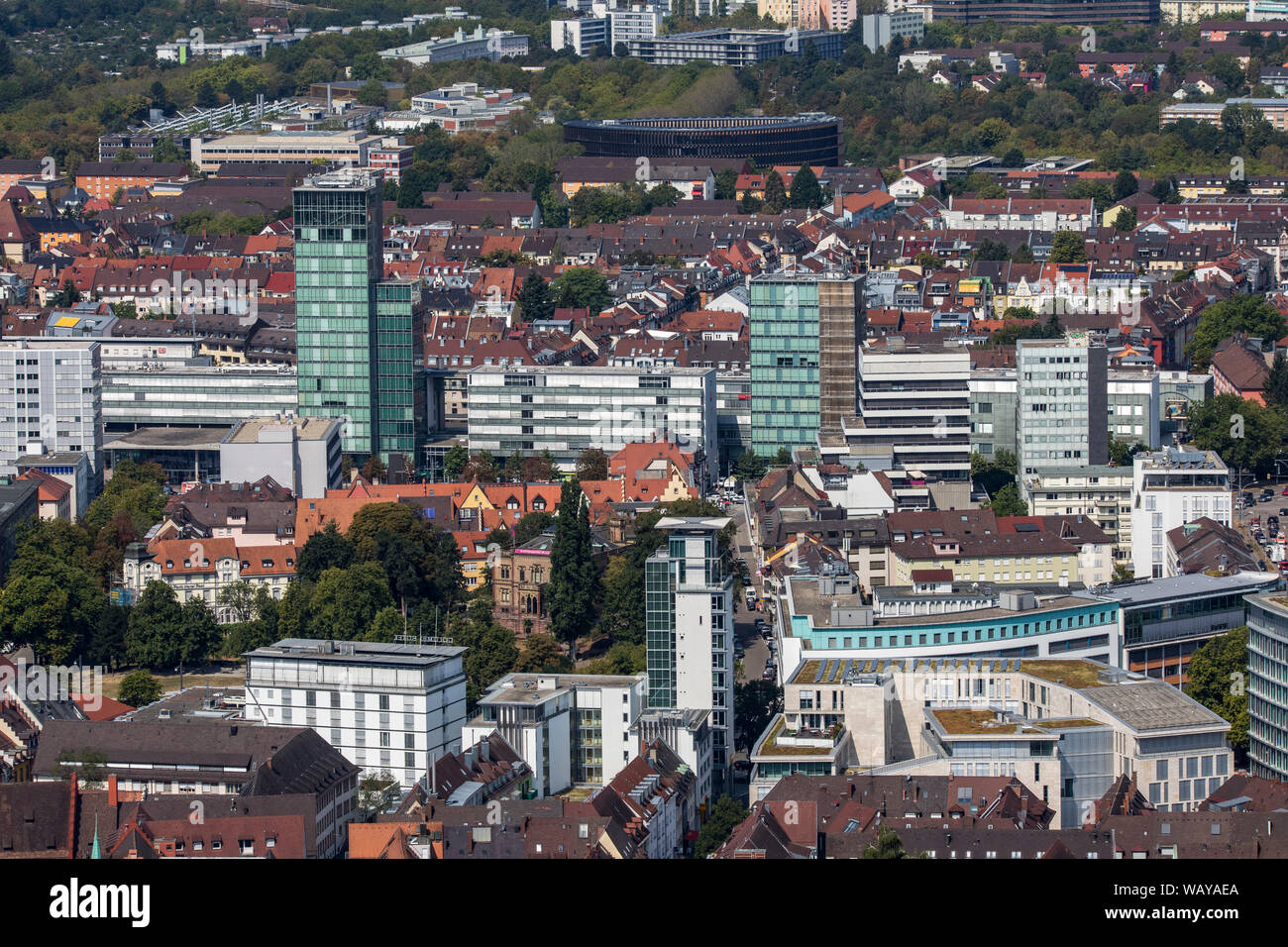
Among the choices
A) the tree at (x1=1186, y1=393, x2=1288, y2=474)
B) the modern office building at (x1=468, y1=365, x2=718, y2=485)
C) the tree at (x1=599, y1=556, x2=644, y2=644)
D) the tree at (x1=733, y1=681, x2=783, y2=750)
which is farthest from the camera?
the modern office building at (x1=468, y1=365, x2=718, y2=485)

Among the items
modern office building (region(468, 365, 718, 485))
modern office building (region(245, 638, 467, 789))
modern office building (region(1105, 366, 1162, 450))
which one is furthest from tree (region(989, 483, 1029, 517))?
modern office building (region(245, 638, 467, 789))

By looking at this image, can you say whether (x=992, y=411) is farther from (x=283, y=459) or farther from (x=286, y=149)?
(x=286, y=149)

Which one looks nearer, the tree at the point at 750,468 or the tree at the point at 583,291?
the tree at the point at 750,468

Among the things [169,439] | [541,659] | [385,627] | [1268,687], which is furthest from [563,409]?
[1268,687]

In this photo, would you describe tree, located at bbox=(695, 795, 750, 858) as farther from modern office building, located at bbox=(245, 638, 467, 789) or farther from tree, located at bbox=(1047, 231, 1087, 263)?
tree, located at bbox=(1047, 231, 1087, 263)

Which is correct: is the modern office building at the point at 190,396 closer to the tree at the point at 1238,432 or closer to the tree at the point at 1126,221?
the tree at the point at 1238,432

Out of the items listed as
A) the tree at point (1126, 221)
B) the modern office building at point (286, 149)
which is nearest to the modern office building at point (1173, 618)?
the tree at point (1126, 221)
